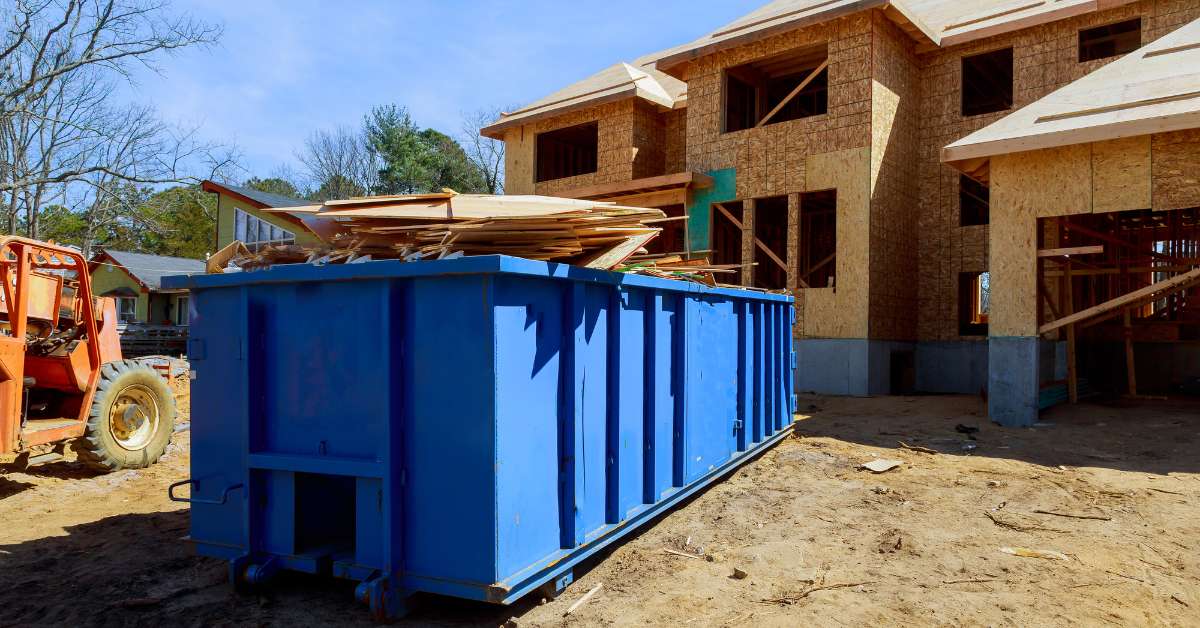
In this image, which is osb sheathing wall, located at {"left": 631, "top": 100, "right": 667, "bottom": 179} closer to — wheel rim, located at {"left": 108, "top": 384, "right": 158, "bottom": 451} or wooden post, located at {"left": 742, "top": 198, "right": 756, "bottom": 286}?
wooden post, located at {"left": 742, "top": 198, "right": 756, "bottom": 286}

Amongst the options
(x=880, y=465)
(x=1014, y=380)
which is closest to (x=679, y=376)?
(x=880, y=465)

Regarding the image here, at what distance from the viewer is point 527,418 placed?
4020mm

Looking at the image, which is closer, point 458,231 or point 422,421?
point 422,421

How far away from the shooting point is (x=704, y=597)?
4609mm

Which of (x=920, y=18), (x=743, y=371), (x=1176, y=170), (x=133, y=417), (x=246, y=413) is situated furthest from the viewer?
(x=920, y=18)

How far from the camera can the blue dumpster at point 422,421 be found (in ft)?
12.6

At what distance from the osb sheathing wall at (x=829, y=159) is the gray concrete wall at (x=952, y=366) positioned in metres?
2.74

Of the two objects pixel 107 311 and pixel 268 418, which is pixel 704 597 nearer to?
pixel 268 418

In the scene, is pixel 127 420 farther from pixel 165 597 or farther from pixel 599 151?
pixel 599 151

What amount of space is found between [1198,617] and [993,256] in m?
8.21

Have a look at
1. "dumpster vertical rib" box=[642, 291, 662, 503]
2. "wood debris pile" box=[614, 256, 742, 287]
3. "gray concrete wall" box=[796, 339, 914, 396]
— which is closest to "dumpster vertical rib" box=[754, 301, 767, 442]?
"wood debris pile" box=[614, 256, 742, 287]

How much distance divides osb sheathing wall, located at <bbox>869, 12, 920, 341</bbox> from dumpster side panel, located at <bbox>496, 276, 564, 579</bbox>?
497 inches

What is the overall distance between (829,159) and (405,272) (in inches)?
541

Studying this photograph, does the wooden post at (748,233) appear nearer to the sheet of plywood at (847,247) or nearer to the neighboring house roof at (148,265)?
the sheet of plywood at (847,247)
